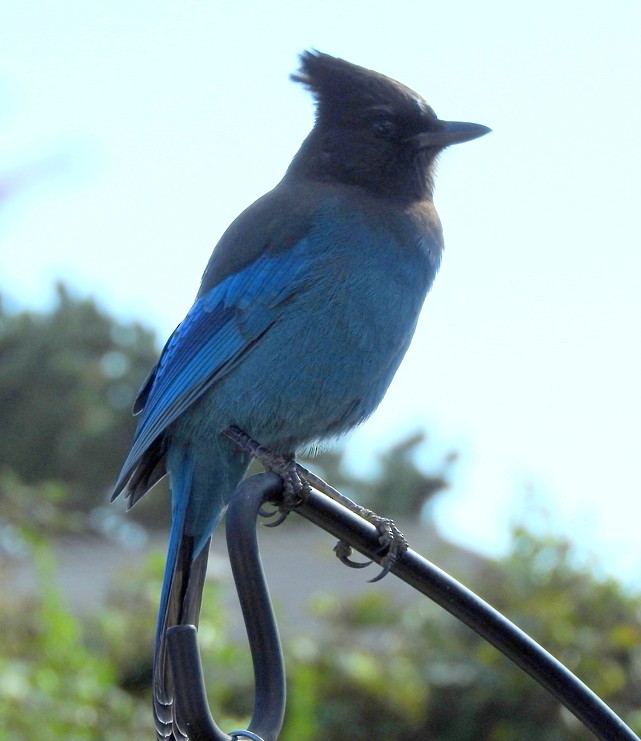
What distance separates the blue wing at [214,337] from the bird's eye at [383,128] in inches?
19.4

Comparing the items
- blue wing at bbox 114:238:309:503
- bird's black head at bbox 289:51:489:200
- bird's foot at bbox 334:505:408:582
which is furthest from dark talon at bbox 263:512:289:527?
bird's black head at bbox 289:51:489:200

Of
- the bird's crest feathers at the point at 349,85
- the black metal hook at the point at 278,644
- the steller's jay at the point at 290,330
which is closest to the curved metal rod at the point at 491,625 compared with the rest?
the black metal hook at the point at 278,644

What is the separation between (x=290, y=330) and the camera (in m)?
3.13

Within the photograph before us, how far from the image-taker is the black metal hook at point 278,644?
1979 mm

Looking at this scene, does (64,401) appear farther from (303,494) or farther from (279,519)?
(303,494)

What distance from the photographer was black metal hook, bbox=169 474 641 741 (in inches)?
77.9

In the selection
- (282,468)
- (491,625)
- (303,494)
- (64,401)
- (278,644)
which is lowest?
(278,644)

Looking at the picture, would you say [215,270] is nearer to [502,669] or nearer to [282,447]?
[282,447]

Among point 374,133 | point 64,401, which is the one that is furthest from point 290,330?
point 64,401

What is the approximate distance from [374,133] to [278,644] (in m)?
1.88

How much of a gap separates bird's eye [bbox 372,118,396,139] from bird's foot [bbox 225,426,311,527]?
3.36 feet

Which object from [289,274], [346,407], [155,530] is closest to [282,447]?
[346,407]

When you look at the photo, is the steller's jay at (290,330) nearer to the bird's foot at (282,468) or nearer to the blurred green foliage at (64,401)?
the bird's foot at (282,468)

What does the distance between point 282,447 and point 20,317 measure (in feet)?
26.5
